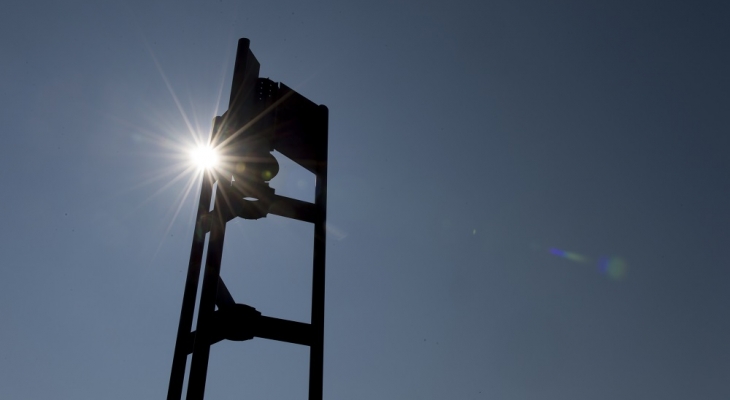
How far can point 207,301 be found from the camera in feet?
13.3

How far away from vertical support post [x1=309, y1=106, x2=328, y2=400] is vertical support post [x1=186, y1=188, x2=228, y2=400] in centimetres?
77

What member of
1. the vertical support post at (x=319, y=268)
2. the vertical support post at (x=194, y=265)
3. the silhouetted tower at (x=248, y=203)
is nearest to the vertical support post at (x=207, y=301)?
the silhouetted tower at (x=248, y=203)

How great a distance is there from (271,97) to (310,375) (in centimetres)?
209

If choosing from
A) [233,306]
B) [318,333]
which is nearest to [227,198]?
[233,306]

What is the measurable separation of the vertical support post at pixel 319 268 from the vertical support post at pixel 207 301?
769 mm

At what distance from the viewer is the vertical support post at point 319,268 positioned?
4.39 meters

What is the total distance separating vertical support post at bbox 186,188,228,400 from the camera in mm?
3805

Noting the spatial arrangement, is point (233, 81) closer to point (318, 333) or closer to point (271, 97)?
point (271, 97)

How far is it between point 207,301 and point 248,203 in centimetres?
80

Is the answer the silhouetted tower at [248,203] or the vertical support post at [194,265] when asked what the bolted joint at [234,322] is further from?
the vertical support post at [194,265]

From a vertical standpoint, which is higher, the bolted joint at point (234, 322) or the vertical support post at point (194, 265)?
the vertical support post at point (194, 265)

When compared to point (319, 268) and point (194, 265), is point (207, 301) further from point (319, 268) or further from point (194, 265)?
point (319, 268)

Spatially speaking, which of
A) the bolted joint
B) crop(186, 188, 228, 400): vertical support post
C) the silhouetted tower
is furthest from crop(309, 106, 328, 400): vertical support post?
crop(186, 188, 228, 400): vertical support post

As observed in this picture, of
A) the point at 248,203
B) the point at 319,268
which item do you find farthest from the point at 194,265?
the point at 319,268
